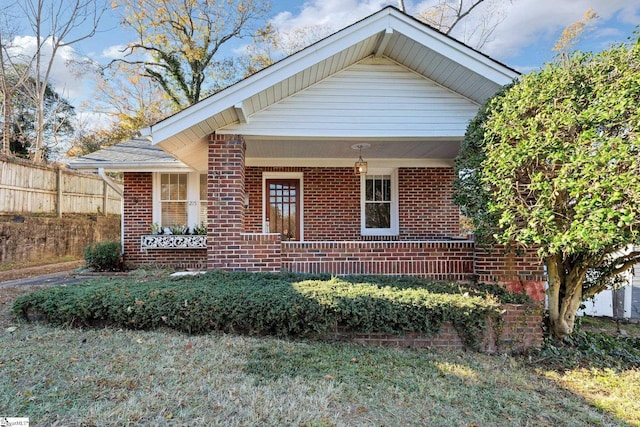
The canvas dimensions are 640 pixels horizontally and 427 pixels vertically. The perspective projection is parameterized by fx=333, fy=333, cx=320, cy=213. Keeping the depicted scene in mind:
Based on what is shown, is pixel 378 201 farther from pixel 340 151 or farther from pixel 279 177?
pixel 279 177

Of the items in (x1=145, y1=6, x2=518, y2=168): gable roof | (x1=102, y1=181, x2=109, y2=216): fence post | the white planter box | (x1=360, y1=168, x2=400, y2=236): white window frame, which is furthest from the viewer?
(x1=102, y1=181, x2=109, y2=216): fence post

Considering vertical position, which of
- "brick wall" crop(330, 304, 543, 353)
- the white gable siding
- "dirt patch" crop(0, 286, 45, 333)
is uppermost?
the white gable siding

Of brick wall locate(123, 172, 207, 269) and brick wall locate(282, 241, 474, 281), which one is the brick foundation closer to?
brick wall locate(282, 241, 474, 281)

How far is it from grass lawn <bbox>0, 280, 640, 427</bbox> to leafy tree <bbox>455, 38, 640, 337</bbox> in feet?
5.18

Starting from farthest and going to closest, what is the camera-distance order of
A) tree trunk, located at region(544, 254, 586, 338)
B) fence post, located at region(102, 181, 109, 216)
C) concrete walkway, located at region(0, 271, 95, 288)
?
fence post, located at region(102, 181, 109, 216) < concrete walkway, located at region(0, 271, 95, 288) < tree trunk, located at region(544, 254, 586, 338)

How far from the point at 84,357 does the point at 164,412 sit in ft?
4.78

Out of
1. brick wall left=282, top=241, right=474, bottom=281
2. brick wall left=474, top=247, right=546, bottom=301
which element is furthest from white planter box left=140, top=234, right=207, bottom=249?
brick wall left=474, top=247, right=546, bottom=301

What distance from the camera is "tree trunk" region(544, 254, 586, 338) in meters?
4.83

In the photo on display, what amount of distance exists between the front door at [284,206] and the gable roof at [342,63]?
314 centimetres

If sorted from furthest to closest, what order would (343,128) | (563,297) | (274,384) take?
(343,128) → (563,297) → (274,384)

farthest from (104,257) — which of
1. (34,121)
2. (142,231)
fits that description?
(34,121)

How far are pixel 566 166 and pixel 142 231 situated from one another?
27.4 feet

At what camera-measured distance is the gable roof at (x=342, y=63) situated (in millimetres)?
5324

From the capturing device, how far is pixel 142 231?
808 cm
